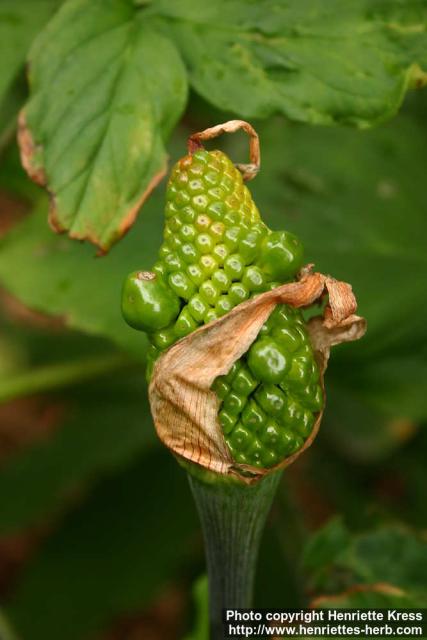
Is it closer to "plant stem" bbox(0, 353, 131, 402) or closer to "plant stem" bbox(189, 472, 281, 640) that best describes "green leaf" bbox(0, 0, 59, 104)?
"plant stem" bbox(0, 353, 131, 402)

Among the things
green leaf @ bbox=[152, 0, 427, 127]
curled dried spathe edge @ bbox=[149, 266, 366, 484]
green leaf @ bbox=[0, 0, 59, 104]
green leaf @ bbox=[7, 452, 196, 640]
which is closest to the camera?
curled dried spathe edge @ bbox=[149, 266, 366, 484]

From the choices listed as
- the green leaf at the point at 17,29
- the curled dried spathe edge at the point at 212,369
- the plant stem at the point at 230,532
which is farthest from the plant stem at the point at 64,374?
the curled dried spathe edge at the point at 212,369

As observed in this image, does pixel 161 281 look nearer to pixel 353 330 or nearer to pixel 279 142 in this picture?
pixel 353 330

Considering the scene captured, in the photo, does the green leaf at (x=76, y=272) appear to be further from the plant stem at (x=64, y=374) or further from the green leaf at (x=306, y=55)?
the green leaf at (x=306, y=55)

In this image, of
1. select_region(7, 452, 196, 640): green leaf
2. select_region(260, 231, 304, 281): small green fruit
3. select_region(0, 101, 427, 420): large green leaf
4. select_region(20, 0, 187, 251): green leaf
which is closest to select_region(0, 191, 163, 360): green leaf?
select_region(0, 101, 427, 420): large green leaf

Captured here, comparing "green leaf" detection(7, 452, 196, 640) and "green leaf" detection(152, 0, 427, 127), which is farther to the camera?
"green leaf" detection(7, 452, 196, 640)

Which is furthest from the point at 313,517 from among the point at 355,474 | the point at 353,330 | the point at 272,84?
the point at 353,330

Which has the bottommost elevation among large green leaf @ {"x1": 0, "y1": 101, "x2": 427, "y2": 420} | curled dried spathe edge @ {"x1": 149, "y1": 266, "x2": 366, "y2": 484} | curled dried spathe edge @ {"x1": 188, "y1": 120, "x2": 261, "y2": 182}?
large green leaf @ {"x1": 0, "y1": 101, "x2": 427, "y2": 420}
